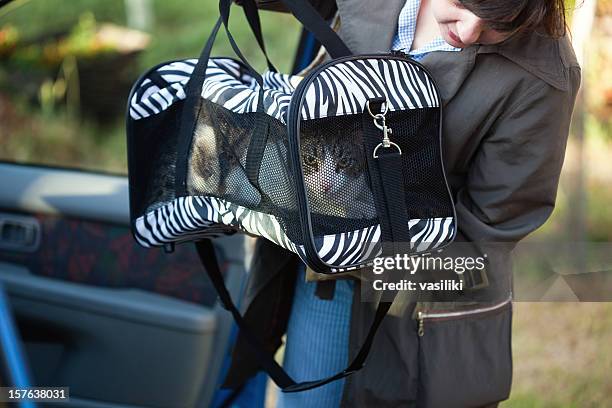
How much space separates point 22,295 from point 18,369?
61cm

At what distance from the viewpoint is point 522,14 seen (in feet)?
4.30

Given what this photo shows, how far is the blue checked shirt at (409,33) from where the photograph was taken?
1476 millimetres

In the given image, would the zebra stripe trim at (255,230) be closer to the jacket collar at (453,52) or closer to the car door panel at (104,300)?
the jacket collar at (453,52)

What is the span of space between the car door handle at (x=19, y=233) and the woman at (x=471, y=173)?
95 cm

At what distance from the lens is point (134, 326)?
225 cm

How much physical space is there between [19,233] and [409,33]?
1421 mm

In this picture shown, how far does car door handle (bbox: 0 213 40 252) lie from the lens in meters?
2.37

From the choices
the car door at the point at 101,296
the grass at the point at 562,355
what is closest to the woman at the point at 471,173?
the car door at the point at 101,296

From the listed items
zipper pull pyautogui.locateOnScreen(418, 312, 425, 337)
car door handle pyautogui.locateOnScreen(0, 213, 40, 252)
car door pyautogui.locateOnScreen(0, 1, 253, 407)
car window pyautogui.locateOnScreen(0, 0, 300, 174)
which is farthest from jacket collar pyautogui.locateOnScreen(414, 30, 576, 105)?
car window pyautogui.locateOnScreen(0, 0, 300, 174)

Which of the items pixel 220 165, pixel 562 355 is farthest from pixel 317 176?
pixel 562 355

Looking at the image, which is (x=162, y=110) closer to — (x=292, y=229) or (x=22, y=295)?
(x=292, y=229)

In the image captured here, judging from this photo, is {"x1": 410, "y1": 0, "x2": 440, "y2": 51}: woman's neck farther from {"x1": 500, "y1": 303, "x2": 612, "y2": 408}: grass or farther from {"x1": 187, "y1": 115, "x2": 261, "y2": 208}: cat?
{"x1": 500, "y1": 303, "x2": 612, "y2": 408}: grass

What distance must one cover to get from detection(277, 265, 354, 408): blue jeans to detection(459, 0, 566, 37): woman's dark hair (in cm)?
61

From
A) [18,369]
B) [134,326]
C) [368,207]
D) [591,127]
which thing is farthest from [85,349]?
[591,127]
